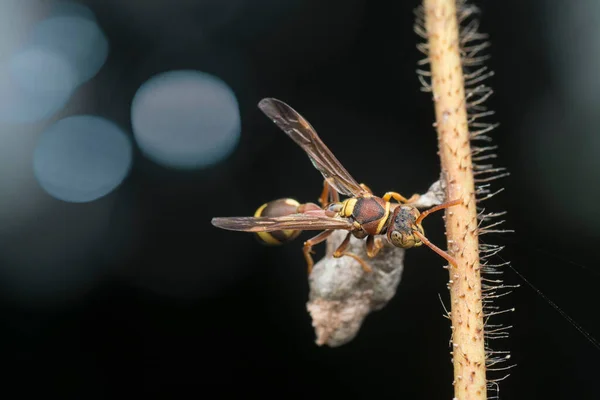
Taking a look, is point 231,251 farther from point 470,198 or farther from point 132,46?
point 470,198

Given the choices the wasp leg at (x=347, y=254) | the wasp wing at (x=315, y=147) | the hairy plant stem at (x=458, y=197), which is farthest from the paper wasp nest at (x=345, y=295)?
the wasp wing at (x=315, y=147)

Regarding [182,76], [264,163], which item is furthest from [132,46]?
[264,163]

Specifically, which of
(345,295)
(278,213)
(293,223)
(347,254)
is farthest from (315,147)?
(345,295)

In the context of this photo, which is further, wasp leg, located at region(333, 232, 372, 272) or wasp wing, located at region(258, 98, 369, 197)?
wasp wing, located at region(258, 98, 369, 197)

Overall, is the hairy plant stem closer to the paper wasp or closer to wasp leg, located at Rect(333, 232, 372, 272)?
the paper wasp

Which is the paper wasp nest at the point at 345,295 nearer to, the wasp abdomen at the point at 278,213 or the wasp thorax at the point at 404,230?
the wasp thorax at the point at 404,230

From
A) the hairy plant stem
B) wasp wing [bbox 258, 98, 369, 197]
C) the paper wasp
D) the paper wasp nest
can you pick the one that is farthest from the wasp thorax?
wasp wing [bbox 258, 98, 369, 197]
